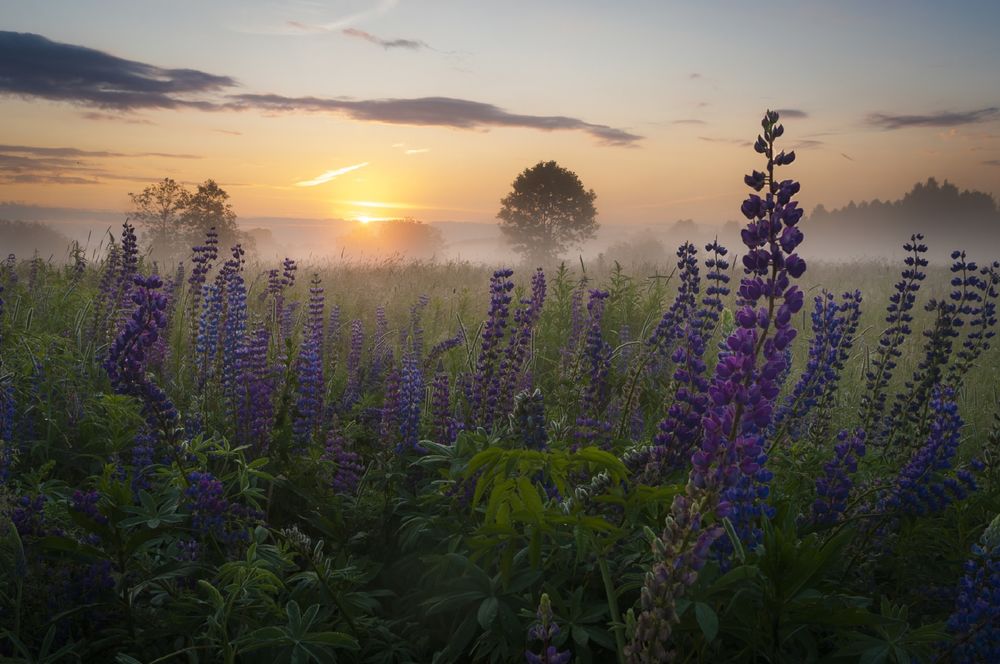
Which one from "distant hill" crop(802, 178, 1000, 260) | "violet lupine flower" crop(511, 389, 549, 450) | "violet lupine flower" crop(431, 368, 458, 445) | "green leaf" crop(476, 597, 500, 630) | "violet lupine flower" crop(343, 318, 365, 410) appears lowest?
"violet lupine flower" crop(343, 318, 365, 410)

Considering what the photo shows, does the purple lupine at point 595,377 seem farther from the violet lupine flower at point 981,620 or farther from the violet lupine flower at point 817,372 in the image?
the violet lupine flower at point 981,620

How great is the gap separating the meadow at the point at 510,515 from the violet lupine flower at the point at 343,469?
17 millimetres

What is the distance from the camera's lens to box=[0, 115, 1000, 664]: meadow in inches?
74.7

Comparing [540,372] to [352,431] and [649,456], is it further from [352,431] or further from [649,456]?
[649,456]

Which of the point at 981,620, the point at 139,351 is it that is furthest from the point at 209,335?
the point at 981,620

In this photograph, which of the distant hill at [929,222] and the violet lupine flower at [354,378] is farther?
the distant hill at [929,222]

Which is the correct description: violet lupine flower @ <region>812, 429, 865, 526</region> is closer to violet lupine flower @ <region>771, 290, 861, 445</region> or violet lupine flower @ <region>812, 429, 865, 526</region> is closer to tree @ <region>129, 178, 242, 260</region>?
violet lupine flower @ <region>771, 290, 861, 445</region>

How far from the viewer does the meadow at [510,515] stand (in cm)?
190

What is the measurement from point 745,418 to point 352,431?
2.52 metres

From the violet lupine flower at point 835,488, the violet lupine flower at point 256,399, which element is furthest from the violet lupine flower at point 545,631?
the violet lupine flower at point 256,399

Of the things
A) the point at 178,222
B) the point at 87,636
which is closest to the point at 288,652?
the point at 87,636

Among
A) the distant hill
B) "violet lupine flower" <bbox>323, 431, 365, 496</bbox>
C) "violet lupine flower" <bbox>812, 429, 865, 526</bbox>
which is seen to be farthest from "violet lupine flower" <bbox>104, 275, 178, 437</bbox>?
the distant hill

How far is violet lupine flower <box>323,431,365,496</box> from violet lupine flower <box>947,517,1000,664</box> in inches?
95.4

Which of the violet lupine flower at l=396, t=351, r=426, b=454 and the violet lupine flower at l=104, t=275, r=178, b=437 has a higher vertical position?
the violet lupine flower at l=104, t=275, r=178, b=437
